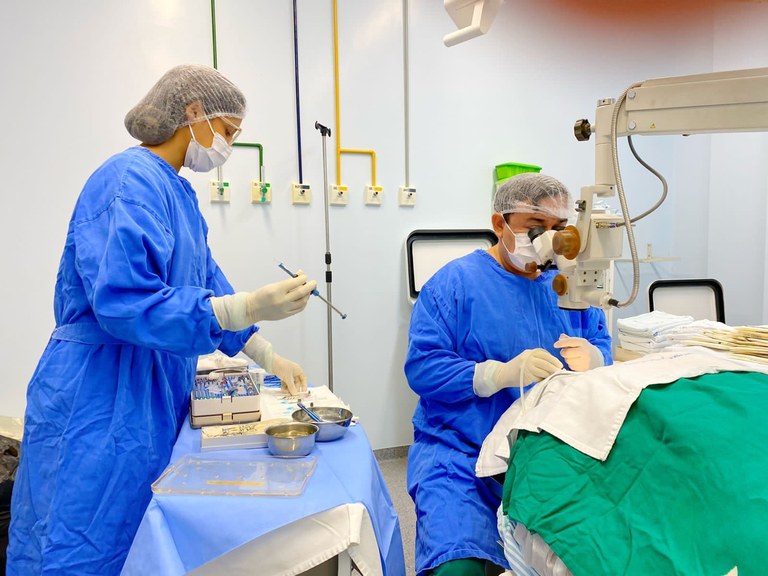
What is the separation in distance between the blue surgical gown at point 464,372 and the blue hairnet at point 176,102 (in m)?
0.81

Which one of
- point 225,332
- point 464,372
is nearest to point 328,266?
point 225,332

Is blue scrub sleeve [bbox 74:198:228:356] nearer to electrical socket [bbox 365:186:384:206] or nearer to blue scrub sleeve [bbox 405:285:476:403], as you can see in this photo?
blue scrub sleeve [bbox 405:285:476:403]

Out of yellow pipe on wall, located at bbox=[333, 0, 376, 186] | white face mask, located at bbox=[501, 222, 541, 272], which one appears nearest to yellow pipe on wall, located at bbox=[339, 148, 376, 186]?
yellow pipe on wall, located at bbox=[333, 0, 376, 186]

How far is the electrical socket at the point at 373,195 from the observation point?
3.02 m

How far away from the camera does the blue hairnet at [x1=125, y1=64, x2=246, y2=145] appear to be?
1420 millimetres

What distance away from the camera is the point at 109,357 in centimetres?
124

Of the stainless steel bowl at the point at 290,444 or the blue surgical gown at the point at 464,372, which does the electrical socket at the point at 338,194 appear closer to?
the blue surgical gown at the point at 464,372

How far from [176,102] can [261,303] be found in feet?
1.94

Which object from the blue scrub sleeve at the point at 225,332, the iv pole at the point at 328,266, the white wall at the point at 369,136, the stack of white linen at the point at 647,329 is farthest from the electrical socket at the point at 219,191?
the stack of white linen at the point at 647,329

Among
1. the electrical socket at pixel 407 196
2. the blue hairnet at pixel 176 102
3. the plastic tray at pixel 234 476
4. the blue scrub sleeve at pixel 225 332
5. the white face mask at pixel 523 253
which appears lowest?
the plastic tray at pixel 234 476

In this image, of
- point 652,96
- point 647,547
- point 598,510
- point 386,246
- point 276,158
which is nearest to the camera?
point 647,547

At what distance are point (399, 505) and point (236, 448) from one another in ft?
5.33

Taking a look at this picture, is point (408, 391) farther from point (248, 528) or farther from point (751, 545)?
point (751, 545)

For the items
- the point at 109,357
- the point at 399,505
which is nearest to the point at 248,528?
the point at 109,357
